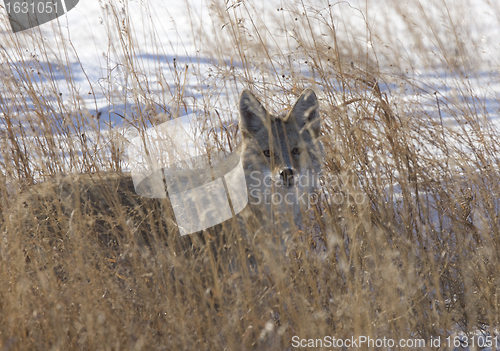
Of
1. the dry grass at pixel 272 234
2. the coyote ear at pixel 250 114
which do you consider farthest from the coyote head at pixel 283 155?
the dry grass at pixel 272 234

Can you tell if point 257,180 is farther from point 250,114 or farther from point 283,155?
point 250,114

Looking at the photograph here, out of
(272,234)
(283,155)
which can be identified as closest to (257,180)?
(283,155)

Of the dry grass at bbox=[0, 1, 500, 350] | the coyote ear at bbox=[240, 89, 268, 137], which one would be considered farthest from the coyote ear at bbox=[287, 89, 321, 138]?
the coyote ear at bbox=[240, 89, 268, 137]

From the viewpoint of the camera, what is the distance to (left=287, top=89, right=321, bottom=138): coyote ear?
329cm

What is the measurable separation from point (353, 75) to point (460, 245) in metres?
1.61

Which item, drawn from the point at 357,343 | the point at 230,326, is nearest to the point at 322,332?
the point at 357,343

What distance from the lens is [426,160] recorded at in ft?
10.6

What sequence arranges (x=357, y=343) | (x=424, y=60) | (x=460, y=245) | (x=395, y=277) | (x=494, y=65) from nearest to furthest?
1. (x=357, y=343)
2. (x=395, y=277)
3. (x=460, y=245)
4. (x=424, y=60)
5. (x=494, y=65)

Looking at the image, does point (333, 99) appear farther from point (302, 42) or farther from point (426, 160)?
point (426, 160)

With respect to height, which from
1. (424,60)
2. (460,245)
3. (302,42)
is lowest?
(460,245)

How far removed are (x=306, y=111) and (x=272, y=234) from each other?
1278mm

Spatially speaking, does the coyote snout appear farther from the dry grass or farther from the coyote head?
the dry grass

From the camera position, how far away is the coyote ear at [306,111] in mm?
3295

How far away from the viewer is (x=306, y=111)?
3.35 metres
